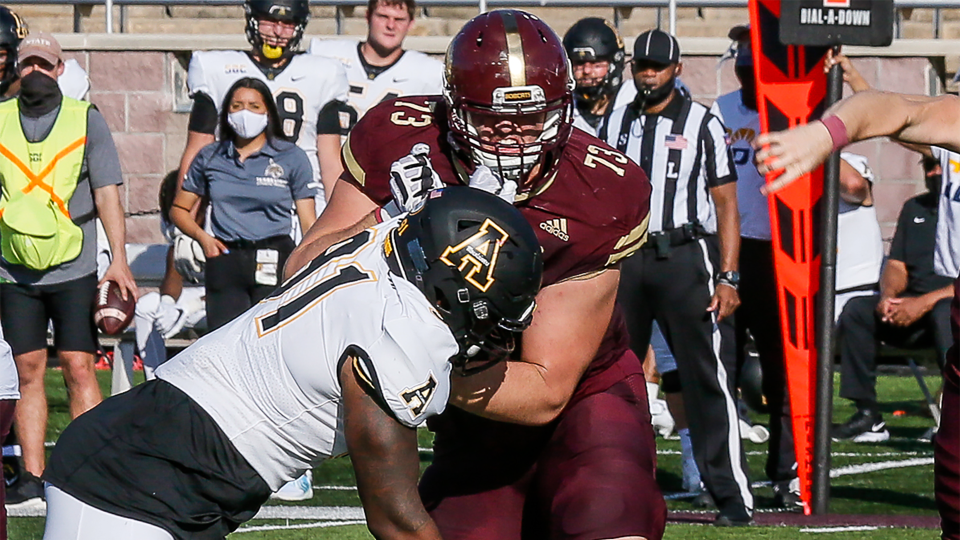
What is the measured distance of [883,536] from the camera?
5.64m

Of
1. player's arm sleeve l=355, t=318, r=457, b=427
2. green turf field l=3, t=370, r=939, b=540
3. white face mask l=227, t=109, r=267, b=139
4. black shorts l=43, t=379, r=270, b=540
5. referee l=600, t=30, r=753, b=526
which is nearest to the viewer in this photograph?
player's arm sleeve l=355, t=318, r=457, b=427

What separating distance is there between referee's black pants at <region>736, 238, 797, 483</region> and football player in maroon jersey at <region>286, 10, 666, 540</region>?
2981 mm

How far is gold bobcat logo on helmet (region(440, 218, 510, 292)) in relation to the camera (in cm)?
272

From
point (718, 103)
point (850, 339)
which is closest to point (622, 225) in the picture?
point (718, 103)

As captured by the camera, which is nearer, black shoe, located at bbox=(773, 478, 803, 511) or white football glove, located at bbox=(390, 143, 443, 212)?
white football glove, located at bbox=(390, 143, 443, 212)

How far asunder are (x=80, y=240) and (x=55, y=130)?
0.49 meters

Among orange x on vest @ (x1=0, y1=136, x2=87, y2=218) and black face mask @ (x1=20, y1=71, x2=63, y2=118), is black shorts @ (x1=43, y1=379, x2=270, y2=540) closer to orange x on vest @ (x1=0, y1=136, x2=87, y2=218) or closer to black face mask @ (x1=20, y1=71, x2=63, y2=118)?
orange x on vest @ (x1=0, y1=136, x2=87, y2=218)

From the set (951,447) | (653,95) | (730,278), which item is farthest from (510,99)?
(653,95)

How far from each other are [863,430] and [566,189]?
5.28m

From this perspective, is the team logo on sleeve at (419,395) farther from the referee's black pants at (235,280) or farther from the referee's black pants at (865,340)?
the referee's black pants at (865,340)

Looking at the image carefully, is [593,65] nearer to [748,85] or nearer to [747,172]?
[748,85]

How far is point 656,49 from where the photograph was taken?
6566 mm

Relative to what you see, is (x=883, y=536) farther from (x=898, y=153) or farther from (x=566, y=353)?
(x=898, y=153)

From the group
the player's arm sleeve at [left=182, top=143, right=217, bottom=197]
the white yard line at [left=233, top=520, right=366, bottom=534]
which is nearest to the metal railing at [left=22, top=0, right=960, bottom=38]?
the player's arm sleeve at [left=182, top=143, right=217, bottom=197]
